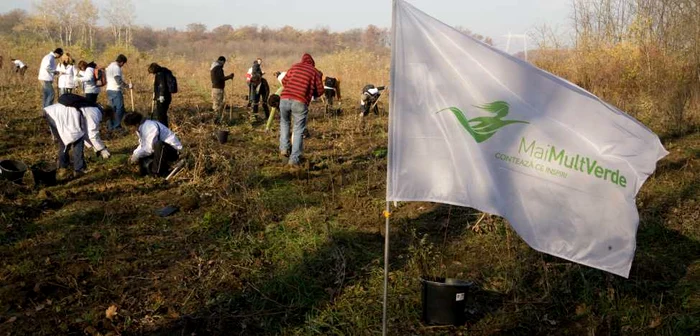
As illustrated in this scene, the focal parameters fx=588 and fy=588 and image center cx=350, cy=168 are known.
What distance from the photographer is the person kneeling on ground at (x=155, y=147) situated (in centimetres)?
782

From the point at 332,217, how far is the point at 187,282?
1.92m

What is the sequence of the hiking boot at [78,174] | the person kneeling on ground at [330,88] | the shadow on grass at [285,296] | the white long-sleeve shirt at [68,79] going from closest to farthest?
the shadow on grass at [285,296]
the hiking boot at [78,174]
the white long-sleeve shirt at [68,79]
the person kneeling on ground at [330,88]

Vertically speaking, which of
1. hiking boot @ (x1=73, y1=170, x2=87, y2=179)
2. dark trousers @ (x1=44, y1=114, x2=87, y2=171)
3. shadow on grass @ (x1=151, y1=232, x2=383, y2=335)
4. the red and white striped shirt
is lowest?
shadow on grass @ (x1=151, y1=232, x2=383, y2=335)

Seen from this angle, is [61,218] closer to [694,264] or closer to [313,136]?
[313,136]

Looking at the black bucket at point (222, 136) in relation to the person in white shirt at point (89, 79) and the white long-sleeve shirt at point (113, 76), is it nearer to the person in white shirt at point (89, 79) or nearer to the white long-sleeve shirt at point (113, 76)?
the white long-sleeve shirt at point (113, 76)

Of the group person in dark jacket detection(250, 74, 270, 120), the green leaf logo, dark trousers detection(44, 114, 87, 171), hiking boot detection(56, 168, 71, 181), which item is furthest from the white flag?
person in dark jacket detection(250, 74, 270, 120)

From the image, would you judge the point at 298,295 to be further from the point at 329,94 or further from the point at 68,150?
the point at 329,94

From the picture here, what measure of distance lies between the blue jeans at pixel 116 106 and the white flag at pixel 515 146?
30.0 ft

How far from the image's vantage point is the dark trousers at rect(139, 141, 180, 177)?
7.84m

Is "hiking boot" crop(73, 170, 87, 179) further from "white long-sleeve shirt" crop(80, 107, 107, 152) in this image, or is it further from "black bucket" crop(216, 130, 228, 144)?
"black bucket" crop(216, 130, 228, 144)

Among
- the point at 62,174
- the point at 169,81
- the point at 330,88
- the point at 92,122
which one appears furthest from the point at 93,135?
the point at 330,88

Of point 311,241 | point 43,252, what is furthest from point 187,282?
point 43,252

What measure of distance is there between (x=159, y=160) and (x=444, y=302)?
4.95 meters

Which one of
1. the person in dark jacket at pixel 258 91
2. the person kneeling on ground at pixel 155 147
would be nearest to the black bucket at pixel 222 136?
the person kneeling on ground at pixel 155 147
